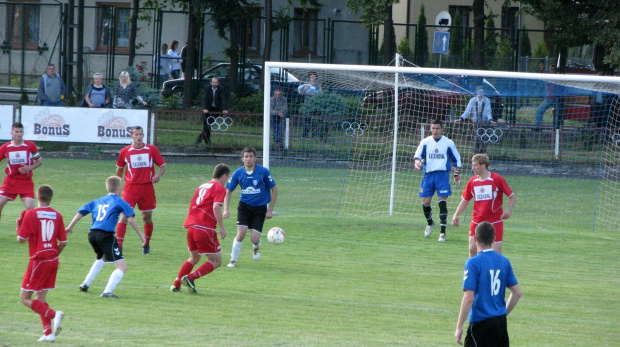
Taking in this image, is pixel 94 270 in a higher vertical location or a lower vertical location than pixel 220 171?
lower

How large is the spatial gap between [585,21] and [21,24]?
73.3 feet

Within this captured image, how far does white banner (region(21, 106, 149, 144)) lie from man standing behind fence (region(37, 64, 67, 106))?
1633 mm

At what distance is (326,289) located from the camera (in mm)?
10570

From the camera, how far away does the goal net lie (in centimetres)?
2080

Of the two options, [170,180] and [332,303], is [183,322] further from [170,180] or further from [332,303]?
[170,180]

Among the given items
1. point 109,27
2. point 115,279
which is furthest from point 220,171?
point 109,27

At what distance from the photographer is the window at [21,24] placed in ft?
109

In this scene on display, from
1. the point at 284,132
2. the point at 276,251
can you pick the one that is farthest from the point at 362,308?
the point at 284,132

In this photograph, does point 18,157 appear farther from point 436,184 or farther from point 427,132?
point 427,132

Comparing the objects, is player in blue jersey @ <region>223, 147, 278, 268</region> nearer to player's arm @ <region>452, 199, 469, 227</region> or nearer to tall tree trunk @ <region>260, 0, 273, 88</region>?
player's arm @ <region>452, 199, 469, 227</region>

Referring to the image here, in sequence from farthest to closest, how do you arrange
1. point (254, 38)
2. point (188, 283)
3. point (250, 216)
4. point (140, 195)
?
point (254, 38) < point (140, 195) < point (250, 216) < point (188, 283)

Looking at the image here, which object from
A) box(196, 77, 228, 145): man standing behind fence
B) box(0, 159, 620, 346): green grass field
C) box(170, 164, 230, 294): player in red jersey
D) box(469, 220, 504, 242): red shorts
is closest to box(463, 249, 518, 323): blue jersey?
box(0, 159, 620, 346): green grass field

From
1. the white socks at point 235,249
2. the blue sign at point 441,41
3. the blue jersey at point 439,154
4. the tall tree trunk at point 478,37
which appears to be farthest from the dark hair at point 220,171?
the tall tree trunk at point 478,37

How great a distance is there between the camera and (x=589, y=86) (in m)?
16.4
